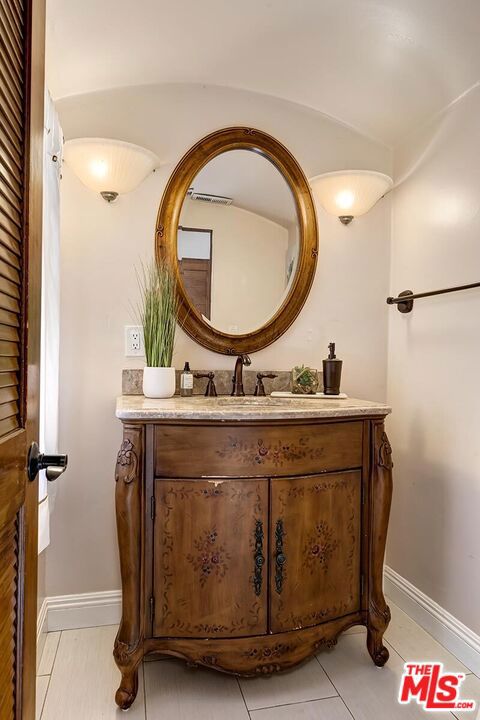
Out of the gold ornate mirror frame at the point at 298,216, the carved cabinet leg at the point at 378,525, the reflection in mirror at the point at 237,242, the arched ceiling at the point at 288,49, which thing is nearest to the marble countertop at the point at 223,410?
the carved cabinet leg at the point at 378,525

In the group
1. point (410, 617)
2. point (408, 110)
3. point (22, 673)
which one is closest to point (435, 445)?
point (410, 617)

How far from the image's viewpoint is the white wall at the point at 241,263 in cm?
207

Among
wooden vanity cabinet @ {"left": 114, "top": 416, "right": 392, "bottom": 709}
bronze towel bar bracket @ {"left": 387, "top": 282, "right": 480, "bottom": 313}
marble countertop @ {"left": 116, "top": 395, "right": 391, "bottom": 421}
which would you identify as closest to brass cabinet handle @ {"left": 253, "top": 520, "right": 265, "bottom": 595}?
wooden vanity cabinet @ {"left": 114, "top": 416, "right": 392, "bottom": 709}

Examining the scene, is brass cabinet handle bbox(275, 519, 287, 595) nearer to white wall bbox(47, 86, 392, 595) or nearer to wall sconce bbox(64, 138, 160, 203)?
white wall bbox(47, 86, 392, 595)

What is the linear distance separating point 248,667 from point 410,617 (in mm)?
898

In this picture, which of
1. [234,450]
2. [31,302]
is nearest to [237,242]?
[234,450]

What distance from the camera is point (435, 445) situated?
2018mm

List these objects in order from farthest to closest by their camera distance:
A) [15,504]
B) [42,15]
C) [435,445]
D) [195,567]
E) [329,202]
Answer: [329,202], [435,445], [195,567], [42,15], [15,504]

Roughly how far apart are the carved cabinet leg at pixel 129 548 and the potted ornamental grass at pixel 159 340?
37 centimetres

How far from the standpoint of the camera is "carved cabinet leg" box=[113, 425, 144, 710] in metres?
1.48

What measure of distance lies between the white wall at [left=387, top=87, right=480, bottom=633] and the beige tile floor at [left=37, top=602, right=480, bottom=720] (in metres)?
0.36

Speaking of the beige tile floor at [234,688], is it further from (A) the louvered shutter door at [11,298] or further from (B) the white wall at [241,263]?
(B) the white wall at [241,263]

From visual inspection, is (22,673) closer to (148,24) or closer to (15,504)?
(15,504)

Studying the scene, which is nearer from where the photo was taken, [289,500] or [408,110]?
[289,500]
